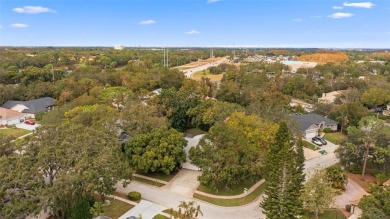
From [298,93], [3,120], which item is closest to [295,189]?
Result: [3,120]

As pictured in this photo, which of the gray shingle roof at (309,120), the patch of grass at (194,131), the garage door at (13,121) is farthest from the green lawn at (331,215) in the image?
the garage door at (13,121)

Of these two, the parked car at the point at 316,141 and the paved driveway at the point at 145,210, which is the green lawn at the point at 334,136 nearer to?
the parked car at the point at 316,141

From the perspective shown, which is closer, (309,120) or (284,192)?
(284,192)

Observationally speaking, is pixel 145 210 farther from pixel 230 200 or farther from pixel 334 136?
pixel 334 136

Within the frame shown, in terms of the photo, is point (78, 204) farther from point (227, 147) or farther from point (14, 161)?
point (227, 147)

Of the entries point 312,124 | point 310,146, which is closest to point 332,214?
point 310,146

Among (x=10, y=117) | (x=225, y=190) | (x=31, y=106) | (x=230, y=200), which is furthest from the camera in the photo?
(x=31, y=106)
